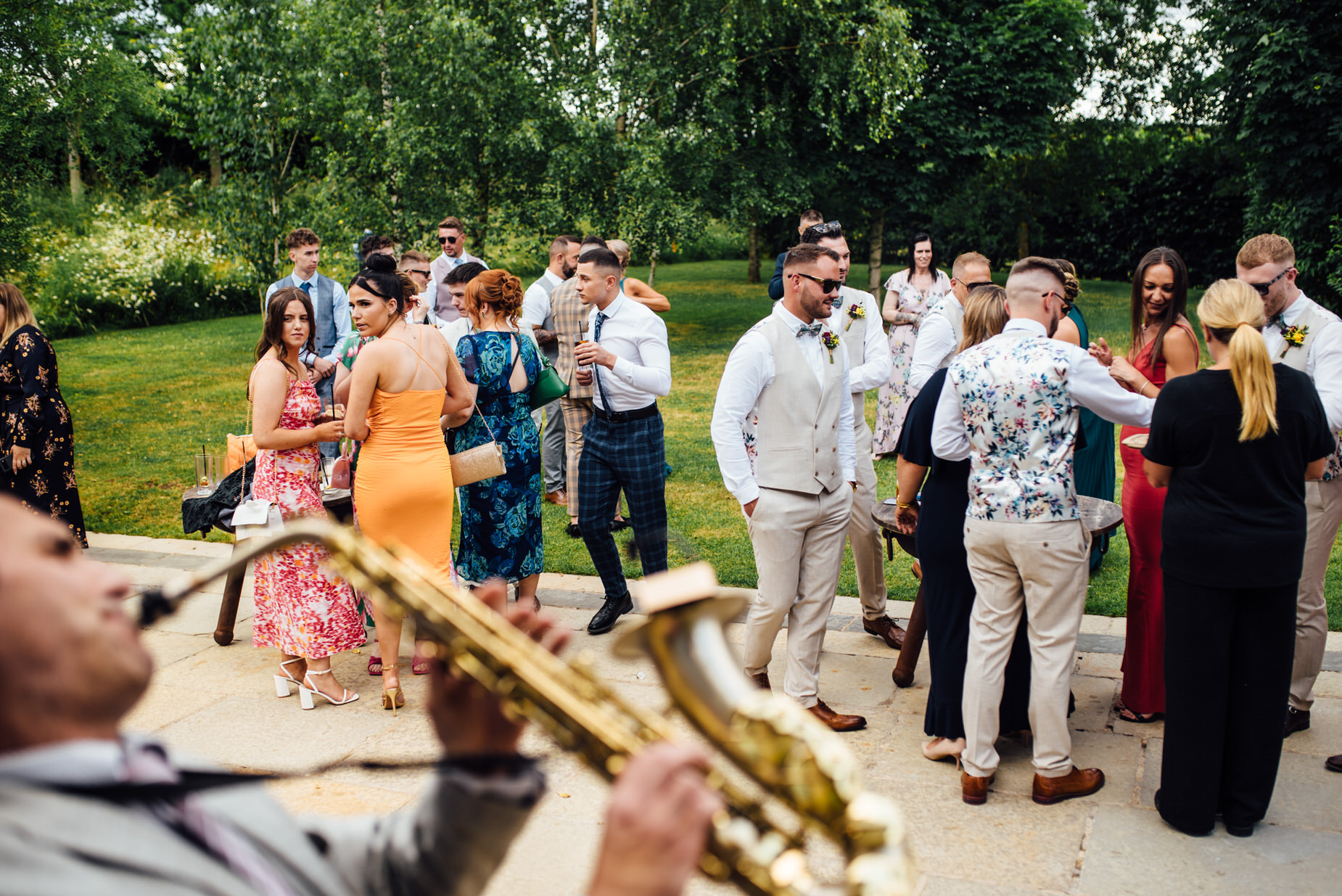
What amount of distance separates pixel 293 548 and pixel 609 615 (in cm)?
194

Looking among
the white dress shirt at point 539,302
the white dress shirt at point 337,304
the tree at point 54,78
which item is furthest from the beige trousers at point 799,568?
the tree at point 54,78

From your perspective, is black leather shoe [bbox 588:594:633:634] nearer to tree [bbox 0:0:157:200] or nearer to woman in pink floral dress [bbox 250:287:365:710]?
woman in pink floral dress [bbox 250:287:365:710]

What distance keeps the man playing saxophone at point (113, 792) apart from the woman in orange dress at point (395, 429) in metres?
4.01

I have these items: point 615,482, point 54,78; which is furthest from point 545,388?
point 54,78

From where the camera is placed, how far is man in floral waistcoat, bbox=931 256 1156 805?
3.97 m

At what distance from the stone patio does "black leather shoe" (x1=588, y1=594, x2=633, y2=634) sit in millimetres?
100

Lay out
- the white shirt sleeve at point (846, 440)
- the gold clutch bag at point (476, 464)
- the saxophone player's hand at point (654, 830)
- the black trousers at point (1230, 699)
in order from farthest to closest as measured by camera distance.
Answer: the gold clutch bag at point (476, 464) → the white shirt sleeve at point (846, 440) → the black trousers at point (1230, 699) → the saxophone player's hand at point (654, 830)

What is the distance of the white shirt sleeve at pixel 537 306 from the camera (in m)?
8.74

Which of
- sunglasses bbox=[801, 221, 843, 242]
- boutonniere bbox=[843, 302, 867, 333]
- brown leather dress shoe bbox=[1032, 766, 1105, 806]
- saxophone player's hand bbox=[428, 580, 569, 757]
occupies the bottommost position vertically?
brown leather dress shoe bbox=[1032, 766, 1105, 806]

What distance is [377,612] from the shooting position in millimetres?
5430

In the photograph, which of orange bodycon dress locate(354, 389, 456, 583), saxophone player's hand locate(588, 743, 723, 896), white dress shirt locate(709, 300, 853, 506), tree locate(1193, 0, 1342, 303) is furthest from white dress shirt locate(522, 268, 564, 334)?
tree locate(1193, 0, 1342, 303)

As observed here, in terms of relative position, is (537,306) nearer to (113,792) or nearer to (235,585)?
(235,585)

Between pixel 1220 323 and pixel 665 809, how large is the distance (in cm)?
345

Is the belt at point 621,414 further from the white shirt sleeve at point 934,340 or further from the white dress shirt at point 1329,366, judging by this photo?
the white dress shirt at point 1329,366
